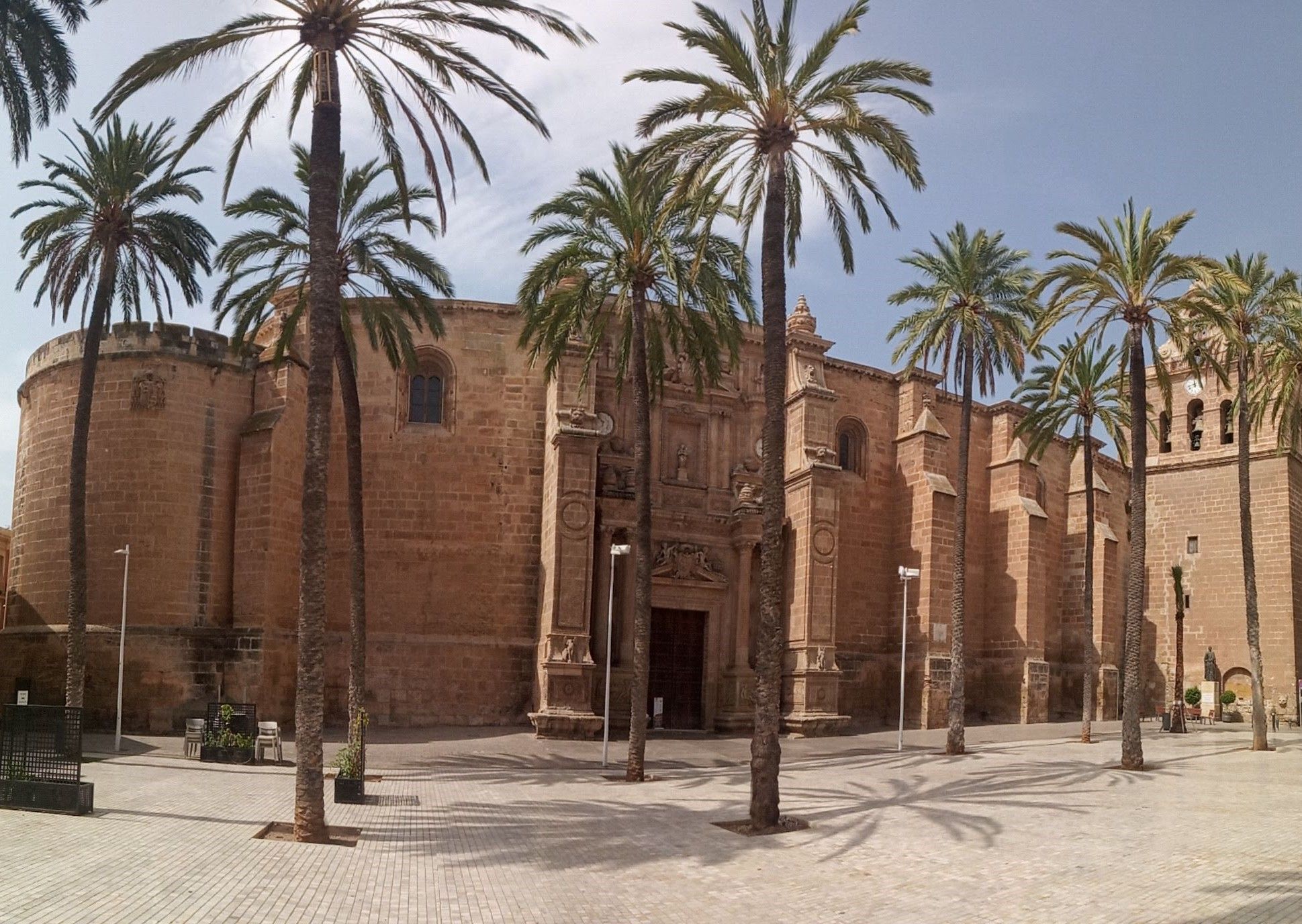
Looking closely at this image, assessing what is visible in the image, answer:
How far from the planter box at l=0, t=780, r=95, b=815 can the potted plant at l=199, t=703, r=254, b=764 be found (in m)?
7.42

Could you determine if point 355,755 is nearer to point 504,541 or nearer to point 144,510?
point 504,541

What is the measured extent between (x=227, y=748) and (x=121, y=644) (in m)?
4.92

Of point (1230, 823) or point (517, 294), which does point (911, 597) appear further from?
point (1230, 823)

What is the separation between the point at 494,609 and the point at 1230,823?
18830 millimetres

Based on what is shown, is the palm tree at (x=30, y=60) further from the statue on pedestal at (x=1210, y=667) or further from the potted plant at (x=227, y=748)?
the statue on pedestal at (x=1210, y=667)

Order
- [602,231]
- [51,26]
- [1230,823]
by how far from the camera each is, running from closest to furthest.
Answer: [1230,823]
[51,26]
[602,231]

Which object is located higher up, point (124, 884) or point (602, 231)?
point (602, 231)

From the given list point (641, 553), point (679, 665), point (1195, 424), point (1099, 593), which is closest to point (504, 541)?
point (679, 665)

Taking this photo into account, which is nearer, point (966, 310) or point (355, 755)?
point (355, 755)

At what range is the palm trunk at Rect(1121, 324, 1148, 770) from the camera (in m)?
21.7

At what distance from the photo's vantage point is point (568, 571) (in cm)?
2769

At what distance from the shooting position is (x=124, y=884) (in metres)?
9.80

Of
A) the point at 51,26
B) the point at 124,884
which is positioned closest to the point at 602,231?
the point at 51,26

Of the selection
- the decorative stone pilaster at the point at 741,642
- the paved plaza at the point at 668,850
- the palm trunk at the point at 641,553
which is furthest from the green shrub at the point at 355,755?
the decorative stone pilaster at the point at 741,642
